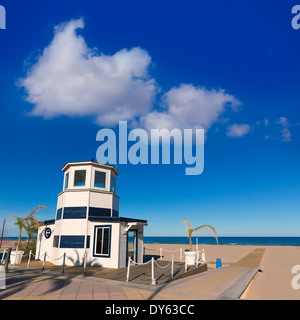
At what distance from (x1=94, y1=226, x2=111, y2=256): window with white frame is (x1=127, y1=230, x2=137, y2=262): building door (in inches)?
50.8

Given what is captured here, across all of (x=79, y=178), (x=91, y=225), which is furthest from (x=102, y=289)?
(x=79, y=178)

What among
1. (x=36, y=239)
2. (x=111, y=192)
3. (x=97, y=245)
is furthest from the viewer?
(x=36, y=239)

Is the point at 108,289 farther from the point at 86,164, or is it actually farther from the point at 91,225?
the point at 86,164

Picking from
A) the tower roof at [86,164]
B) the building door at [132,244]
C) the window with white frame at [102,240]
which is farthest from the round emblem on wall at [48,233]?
the building door at [132,244]

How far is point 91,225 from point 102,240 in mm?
1260

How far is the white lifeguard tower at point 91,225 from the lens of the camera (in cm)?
1356

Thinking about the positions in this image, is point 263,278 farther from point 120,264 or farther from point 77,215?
point 77,215

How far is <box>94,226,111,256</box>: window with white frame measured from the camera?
45.0 feet

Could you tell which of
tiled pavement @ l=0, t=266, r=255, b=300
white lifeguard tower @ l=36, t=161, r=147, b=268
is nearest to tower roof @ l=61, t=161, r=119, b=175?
white lifeguard tower @ l=36, t=161, r=147, b=268

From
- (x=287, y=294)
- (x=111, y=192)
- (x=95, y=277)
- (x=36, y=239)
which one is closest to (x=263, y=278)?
(x=287, y=294)

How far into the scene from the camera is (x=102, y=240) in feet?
45.8

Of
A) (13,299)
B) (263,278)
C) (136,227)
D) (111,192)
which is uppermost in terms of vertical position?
(111,192)

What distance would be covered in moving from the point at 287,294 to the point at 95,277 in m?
8.49
